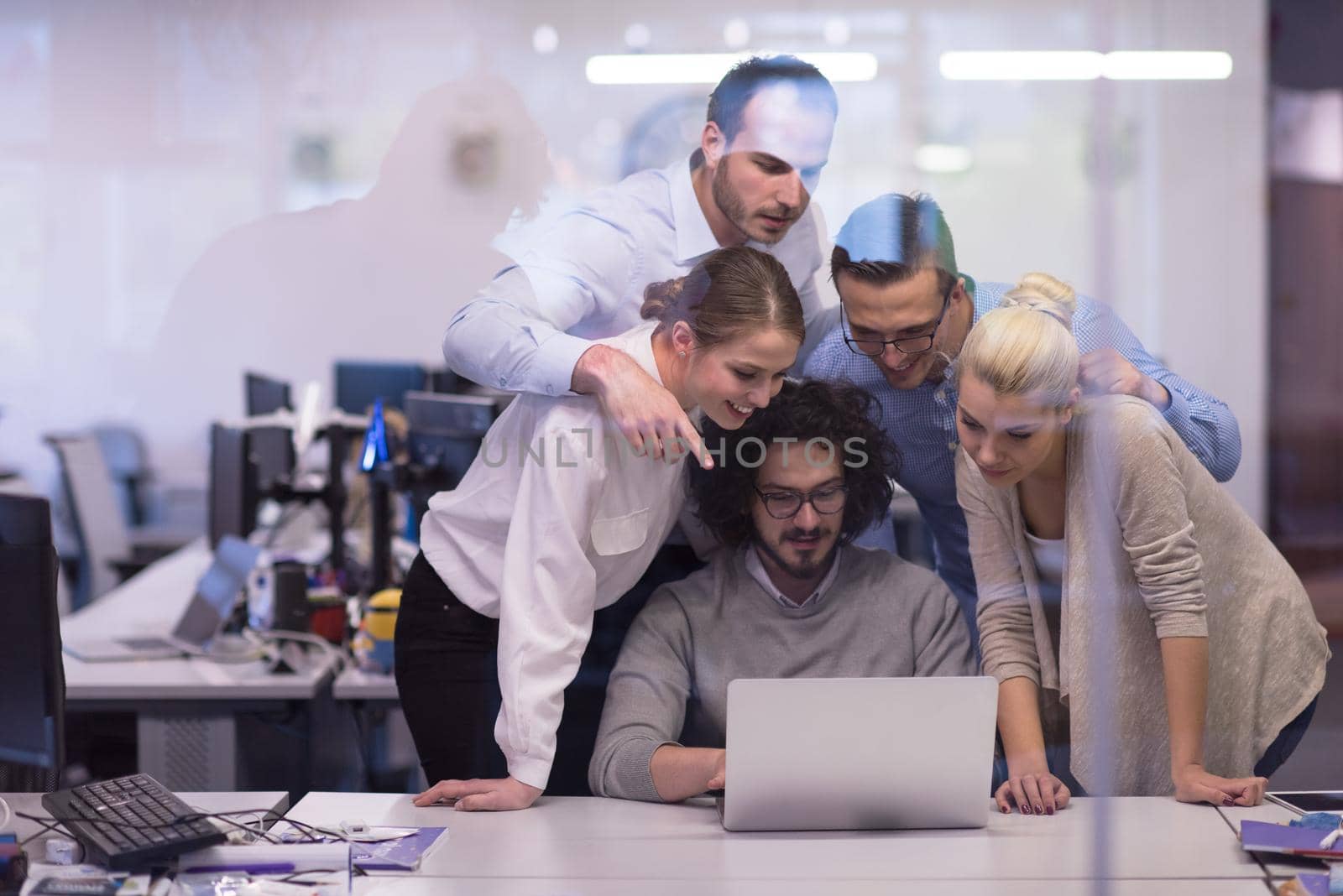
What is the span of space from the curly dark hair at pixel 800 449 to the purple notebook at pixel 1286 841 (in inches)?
27.4

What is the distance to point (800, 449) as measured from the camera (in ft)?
6.35

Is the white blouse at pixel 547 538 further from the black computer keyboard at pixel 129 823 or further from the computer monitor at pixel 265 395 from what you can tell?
the computer monitor at pixel 265 395

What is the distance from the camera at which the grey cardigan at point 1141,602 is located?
1.76 metres

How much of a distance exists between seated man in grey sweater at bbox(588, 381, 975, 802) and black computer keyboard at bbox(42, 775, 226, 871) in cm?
61

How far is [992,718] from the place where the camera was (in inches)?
61.3

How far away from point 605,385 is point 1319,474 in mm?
1603

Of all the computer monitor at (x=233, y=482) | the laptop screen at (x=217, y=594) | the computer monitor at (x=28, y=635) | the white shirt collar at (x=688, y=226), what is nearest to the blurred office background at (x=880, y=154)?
the white shirt collar at (x=688, y=226)

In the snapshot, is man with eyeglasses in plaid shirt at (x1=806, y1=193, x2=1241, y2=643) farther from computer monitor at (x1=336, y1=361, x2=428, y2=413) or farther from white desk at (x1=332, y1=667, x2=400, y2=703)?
computer monitor at (x1=336, y1=361, x2=428, y2=413)

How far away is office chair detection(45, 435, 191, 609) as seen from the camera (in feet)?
12.6

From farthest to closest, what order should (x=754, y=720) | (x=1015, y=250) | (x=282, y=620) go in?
(x=282, y=620), (x=1015, y=250), (x=754, y=720)

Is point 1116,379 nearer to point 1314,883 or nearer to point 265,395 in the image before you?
point 1314,883

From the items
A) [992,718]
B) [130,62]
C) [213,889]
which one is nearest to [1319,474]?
[992,718]

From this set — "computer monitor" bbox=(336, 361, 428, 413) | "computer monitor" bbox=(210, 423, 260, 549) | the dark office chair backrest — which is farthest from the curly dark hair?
the dark office chair backrest

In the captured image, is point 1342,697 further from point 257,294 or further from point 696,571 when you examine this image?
point 257,294
